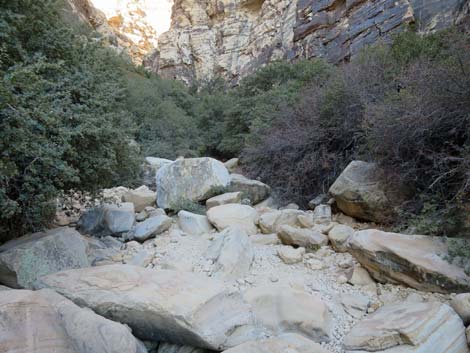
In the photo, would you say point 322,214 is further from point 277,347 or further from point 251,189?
point 277,347

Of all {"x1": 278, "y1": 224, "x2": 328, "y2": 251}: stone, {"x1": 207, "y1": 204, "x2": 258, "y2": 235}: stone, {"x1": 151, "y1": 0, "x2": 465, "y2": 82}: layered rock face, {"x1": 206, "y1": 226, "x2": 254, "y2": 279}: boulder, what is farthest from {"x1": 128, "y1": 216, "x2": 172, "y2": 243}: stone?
{"x1": 151, "y1": 0, "x2": 465, "y2": 82}: layered rock face

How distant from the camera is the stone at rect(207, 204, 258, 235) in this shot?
4.52 meters

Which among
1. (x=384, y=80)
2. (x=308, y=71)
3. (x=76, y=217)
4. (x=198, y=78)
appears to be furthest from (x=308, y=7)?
(x=76, y=217)

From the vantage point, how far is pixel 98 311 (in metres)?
2.22

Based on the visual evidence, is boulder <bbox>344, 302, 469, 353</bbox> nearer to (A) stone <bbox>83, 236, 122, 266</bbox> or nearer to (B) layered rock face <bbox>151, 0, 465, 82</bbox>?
(A) stone <bbox>83, 236, 122, 266</bbox>

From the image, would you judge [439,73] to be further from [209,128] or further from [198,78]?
[198,78]

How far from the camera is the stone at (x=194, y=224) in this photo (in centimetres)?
459

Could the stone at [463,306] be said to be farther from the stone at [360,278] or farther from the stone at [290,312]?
the stone at [290,312]

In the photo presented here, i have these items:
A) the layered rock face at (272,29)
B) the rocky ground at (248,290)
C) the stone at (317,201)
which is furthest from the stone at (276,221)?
the layered rock face at (272,29)

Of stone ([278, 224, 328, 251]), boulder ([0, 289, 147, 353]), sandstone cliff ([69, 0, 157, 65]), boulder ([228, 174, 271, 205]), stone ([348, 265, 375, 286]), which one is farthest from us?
sandstone cliff ([69, 0, 157, 65])

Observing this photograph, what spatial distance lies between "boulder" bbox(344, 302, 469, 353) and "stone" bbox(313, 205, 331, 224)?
207 cm

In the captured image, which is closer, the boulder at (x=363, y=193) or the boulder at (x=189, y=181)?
the boulder at (x=363, y=193)

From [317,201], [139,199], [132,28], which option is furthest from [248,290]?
[132,28]

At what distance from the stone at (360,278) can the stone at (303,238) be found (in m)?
0.65
